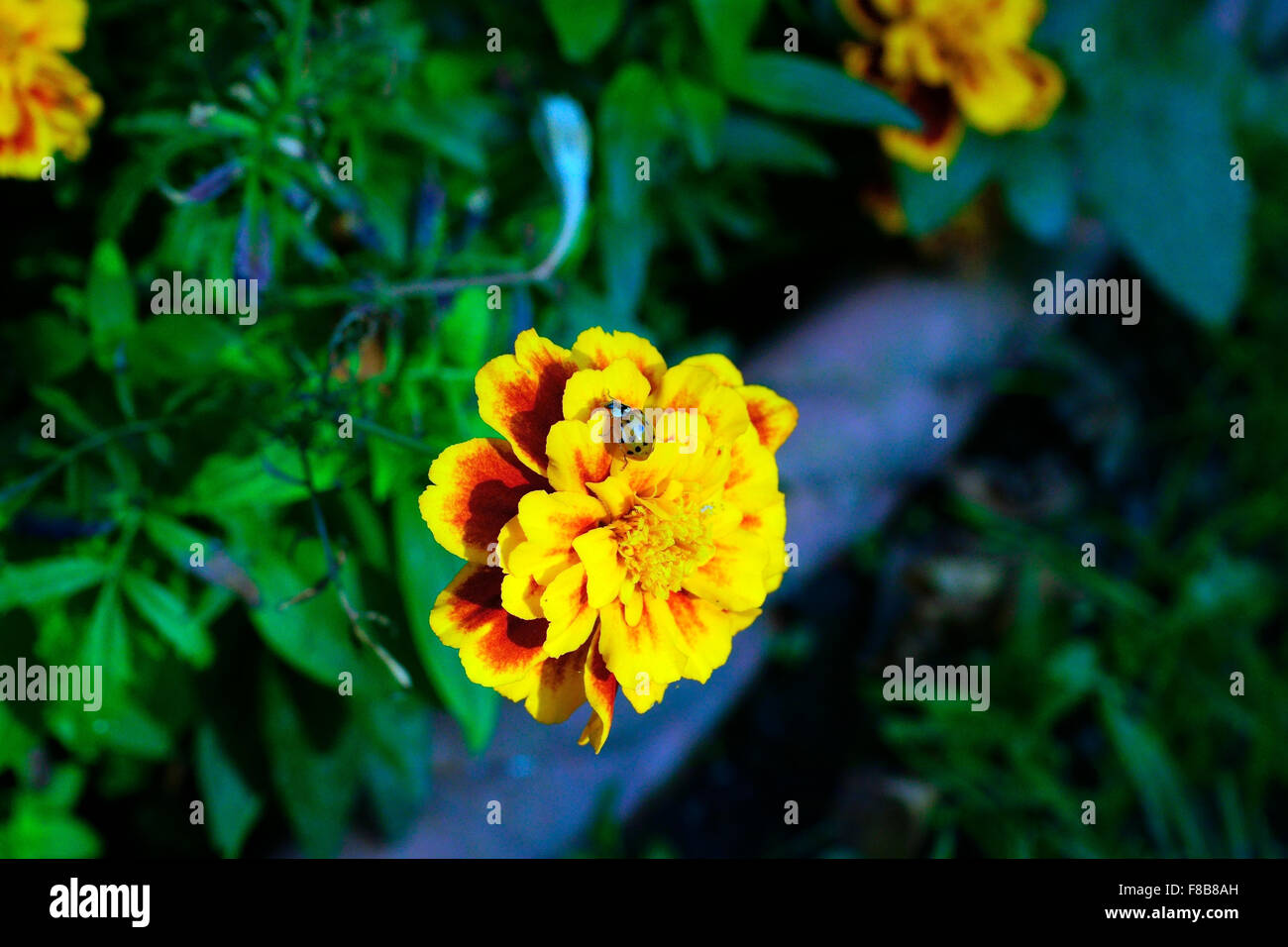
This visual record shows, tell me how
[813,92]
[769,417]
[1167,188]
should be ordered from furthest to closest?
1. [1167,188]
2. [813,92]
3. [769,417]

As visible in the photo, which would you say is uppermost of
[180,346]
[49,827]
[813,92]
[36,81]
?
[813,92]

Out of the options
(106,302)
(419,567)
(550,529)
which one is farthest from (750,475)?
(106,302)

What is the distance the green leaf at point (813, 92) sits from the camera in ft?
4.80

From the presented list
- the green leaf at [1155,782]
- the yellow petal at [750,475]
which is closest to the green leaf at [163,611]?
the yellow petal at [750,475]

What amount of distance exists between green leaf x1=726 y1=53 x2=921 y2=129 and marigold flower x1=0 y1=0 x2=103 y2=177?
0.89 meters

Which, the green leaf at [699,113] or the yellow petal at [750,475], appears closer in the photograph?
the yellow petal at [750,475]

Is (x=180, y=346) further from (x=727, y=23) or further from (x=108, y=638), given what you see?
(x=727, y=23)

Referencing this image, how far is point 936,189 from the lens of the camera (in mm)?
1899

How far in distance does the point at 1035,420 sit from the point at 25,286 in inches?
91.6

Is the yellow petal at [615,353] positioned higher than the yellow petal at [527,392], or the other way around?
the yellow petal at [615,353]

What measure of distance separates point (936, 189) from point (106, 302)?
1.47 meters

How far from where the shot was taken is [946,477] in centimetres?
253

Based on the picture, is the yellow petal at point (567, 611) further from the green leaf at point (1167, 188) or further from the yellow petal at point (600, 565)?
the green leaf at point (1167, 188)

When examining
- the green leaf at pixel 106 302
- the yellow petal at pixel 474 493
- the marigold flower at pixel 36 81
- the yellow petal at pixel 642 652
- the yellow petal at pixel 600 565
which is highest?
the marigold flower at pixel 36 81
